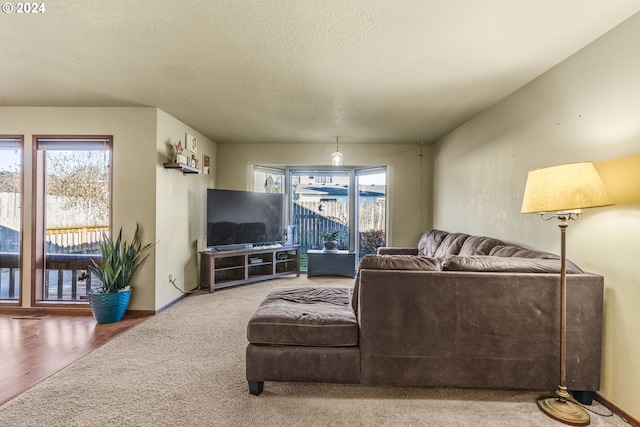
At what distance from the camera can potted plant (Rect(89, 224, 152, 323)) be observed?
2.95 m

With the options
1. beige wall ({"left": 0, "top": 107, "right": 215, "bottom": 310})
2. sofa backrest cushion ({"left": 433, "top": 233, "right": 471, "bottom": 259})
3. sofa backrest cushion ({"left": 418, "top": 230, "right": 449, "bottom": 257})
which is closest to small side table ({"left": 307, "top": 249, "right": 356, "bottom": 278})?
sofa backrest cushion ({"left": 418, "top": 230, "right": 449, "bottom": 257})

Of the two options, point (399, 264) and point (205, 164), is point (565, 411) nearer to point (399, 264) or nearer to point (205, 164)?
point (399, 264)

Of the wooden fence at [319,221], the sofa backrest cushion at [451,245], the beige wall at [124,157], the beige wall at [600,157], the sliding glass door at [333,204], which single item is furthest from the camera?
the wooden fence at [319,221]

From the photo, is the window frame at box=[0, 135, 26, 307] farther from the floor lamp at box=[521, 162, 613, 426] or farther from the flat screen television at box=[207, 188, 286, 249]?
the floor lamp at box=[521, 162, 613, 426]

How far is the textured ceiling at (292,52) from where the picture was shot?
1.63m

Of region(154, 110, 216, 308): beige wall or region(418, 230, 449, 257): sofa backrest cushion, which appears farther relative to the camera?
region(418, 230, 449, 257): sofa backrest cushion

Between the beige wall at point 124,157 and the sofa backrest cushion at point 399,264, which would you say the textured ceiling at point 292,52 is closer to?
the beige wall at point 124,157

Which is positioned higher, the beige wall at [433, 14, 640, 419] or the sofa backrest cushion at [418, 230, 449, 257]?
the beige wall at [433, 14, 640, 419]

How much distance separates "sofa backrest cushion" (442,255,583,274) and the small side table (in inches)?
124

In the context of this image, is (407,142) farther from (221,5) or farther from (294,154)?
(221,5)

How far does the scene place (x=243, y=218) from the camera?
14.9ft

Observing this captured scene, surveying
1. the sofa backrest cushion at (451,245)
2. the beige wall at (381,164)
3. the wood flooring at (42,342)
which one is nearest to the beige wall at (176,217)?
the beige wall at (381,164)

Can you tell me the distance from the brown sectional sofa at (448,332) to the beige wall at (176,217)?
225 cm

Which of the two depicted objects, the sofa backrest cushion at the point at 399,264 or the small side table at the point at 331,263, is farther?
the small side table at the point at 331,263
